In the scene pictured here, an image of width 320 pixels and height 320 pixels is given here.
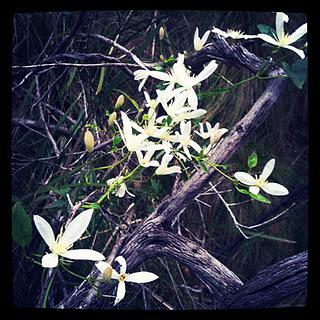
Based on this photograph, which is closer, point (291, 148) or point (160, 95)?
point (160, 95)

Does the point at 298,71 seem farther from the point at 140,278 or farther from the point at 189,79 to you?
the point at 140,278

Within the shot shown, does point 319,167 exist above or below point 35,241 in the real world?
above

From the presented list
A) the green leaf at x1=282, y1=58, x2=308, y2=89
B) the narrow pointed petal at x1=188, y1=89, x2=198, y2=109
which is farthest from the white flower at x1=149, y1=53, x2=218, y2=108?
the green leaf at x1=282, y1=58, x2=308, y2=89

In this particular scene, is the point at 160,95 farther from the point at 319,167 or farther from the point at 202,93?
the point at 319,167

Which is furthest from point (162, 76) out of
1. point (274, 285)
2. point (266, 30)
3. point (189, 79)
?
point (274, 285)

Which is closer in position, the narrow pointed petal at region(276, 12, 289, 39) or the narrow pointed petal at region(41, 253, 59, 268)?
the narrow pointed petal at region(41, 253, 59, 268)

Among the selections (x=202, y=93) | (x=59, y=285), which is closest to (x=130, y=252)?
(x=59, y=285)

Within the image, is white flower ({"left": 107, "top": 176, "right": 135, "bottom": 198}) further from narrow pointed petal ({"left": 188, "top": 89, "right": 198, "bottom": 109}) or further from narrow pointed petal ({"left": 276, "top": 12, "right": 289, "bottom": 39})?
narrow pointed petal ({"left": 276, "top": 12, "right": 289, "bottom": 39})
